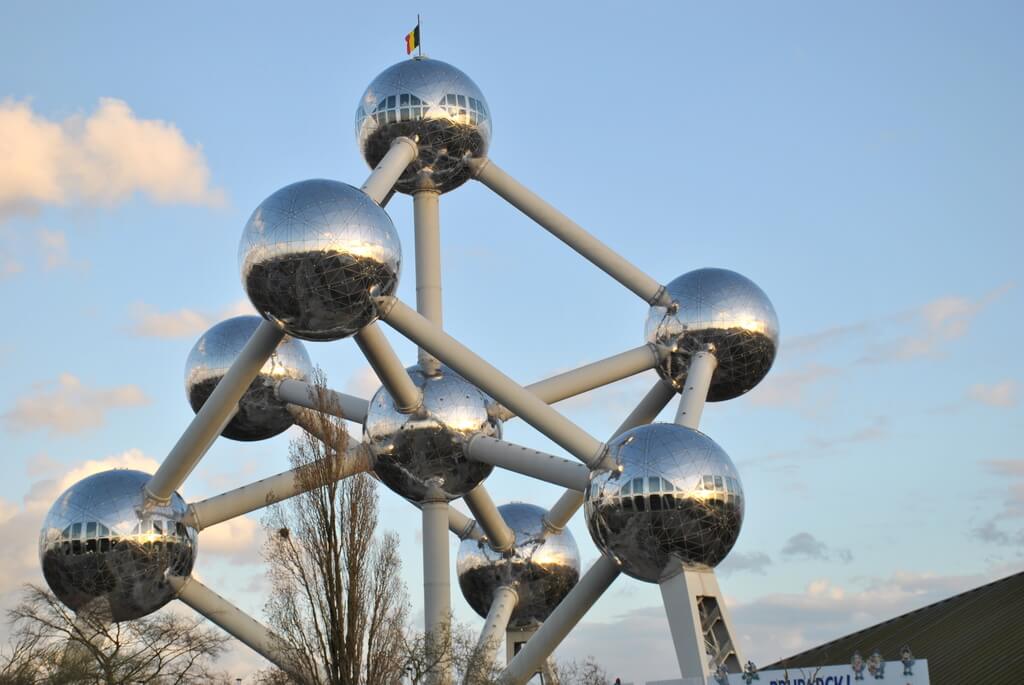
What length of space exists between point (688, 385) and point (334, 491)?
562 centimetres

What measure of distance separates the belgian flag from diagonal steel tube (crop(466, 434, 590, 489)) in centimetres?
751

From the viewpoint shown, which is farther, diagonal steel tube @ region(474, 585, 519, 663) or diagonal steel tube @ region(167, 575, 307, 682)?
diagonal steel tube @ region(474, 585, 519, 663)

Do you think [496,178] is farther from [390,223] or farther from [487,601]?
[487,601]

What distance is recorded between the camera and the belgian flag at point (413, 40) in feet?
81.6

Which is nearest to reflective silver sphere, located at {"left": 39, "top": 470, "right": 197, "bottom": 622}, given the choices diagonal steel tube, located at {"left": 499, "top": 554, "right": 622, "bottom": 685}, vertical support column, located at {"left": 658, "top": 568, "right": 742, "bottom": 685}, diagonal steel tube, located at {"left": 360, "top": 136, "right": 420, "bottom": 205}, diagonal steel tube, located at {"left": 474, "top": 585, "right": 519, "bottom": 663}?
diagonal steel tube, located at {"left": 474, "top": 585, "right": 519, "bottom": 663}

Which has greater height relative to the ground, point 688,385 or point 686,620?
point 688,385

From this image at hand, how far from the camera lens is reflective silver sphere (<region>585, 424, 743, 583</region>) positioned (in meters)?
17.7

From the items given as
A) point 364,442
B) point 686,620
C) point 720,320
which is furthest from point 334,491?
point 720,320

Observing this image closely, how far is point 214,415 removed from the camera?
64.4 ft

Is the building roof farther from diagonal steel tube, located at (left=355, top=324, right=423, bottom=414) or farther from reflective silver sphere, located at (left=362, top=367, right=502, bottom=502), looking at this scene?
diagonal steel tube, located at (left=355, top=324, right=423, bottom=414)

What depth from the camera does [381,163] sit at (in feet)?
70.3

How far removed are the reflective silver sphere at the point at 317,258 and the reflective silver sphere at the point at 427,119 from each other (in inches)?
170

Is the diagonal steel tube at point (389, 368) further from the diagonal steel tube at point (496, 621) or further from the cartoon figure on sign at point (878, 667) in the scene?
the cartoon figure on sign at point (878, 667)

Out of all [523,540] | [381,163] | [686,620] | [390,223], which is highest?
[381,163]
